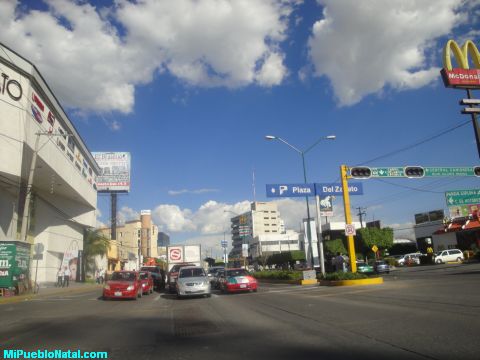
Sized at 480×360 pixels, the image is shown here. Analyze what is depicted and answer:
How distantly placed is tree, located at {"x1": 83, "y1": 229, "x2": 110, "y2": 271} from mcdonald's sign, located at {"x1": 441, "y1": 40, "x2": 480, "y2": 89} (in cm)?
4771

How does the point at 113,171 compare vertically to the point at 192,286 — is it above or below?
above

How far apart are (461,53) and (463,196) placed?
42.9 feet

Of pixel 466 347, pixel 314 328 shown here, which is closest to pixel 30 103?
pixel 314 328

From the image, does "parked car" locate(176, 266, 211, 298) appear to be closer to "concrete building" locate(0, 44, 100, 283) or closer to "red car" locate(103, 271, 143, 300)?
"red car" locate(103, 271, 143, 300)

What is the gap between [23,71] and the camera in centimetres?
2852

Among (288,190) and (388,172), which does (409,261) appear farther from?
(288,190)

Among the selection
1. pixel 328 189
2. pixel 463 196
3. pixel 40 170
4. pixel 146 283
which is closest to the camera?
pixel 146 283

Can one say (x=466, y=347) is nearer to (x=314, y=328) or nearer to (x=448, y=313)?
(x=314, y=328)

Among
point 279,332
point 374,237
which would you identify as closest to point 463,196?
point 279,332

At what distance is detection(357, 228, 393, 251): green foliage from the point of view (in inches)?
2405

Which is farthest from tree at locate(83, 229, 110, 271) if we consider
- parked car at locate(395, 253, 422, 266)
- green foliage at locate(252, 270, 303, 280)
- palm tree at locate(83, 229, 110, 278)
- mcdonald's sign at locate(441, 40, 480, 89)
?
mcdonald's sign at locate(441, 40, 480, 89)

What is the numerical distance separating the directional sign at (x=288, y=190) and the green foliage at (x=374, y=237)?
35.0 meters

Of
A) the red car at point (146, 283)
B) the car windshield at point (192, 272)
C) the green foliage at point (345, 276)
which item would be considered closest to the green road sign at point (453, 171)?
the green foliage at point (345, 276)

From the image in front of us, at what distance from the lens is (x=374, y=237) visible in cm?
6125
